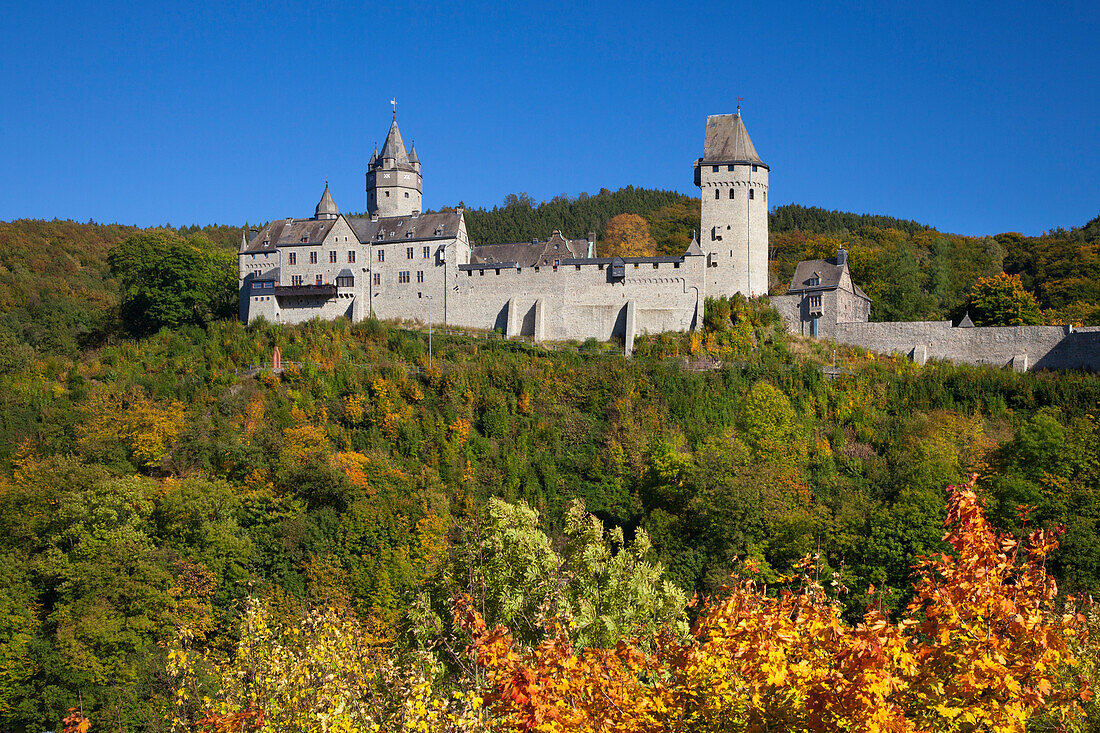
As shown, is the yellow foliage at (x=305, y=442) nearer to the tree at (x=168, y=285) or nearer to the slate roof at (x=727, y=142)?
the tree at (x=168, y=285)

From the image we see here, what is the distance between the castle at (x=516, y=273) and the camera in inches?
1777

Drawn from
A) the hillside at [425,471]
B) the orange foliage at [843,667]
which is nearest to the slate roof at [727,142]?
the hillside at [425,471]

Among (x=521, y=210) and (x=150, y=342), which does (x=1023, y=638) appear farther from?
(x=521, y=210)

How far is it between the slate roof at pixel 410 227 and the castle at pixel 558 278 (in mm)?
61

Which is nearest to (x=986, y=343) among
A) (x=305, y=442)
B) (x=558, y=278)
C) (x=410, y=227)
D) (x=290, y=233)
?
(x=558, y=278)

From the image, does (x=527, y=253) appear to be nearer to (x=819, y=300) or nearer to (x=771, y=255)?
(x=819, y=300)

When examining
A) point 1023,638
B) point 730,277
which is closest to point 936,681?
point 1023,638

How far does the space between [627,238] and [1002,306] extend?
30302 mm

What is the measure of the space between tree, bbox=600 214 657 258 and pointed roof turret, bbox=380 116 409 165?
18.8 m

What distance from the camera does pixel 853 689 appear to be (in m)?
8.62

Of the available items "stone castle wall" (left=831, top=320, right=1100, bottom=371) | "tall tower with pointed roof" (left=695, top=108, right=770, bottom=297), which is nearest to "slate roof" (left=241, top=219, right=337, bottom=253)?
"tall tower with pointed roof" (left=695, top=108, right=770, bottom=297)

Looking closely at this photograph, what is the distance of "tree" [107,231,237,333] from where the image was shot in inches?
1880

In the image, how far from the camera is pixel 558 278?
152 ft

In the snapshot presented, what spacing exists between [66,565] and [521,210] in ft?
190
